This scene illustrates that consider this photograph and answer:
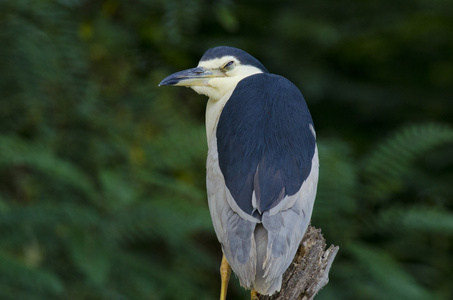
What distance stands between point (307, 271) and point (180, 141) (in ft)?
7.68

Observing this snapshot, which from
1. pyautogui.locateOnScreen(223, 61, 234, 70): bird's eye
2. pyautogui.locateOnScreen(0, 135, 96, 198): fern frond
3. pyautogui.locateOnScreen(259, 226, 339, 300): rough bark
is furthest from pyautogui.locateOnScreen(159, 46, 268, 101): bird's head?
pyautogui.locateOnScreen(0, 135, 96, 198): fern frond

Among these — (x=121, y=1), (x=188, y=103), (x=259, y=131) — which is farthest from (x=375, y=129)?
(x=259, y=131)

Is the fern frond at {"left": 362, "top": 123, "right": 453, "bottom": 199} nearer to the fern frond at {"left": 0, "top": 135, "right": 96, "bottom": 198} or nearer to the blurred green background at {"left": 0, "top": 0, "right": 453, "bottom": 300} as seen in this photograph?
the blurred green background at {"left": 0, "top": 0, "right": 453, "bottom": 300}

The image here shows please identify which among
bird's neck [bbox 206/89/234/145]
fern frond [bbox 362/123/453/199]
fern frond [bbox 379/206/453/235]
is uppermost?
bird's neck [bbox 206/89/234/145]

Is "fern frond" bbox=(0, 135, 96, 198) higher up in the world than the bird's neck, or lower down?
lower down

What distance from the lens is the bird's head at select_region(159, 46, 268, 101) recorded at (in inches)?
150

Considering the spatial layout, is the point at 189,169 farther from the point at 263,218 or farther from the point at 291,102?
the point at 263,218

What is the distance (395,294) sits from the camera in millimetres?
4824

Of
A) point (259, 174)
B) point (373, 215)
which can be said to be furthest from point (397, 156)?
point (259, 174)

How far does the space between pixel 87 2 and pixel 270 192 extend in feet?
12.2

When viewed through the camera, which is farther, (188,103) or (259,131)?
(188,103)

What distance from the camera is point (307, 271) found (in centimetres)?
323

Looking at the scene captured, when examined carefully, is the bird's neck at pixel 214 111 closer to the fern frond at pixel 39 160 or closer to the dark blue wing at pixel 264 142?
the dark blue wing at pixel 264 142

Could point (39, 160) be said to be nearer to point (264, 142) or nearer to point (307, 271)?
point (264, 142)
